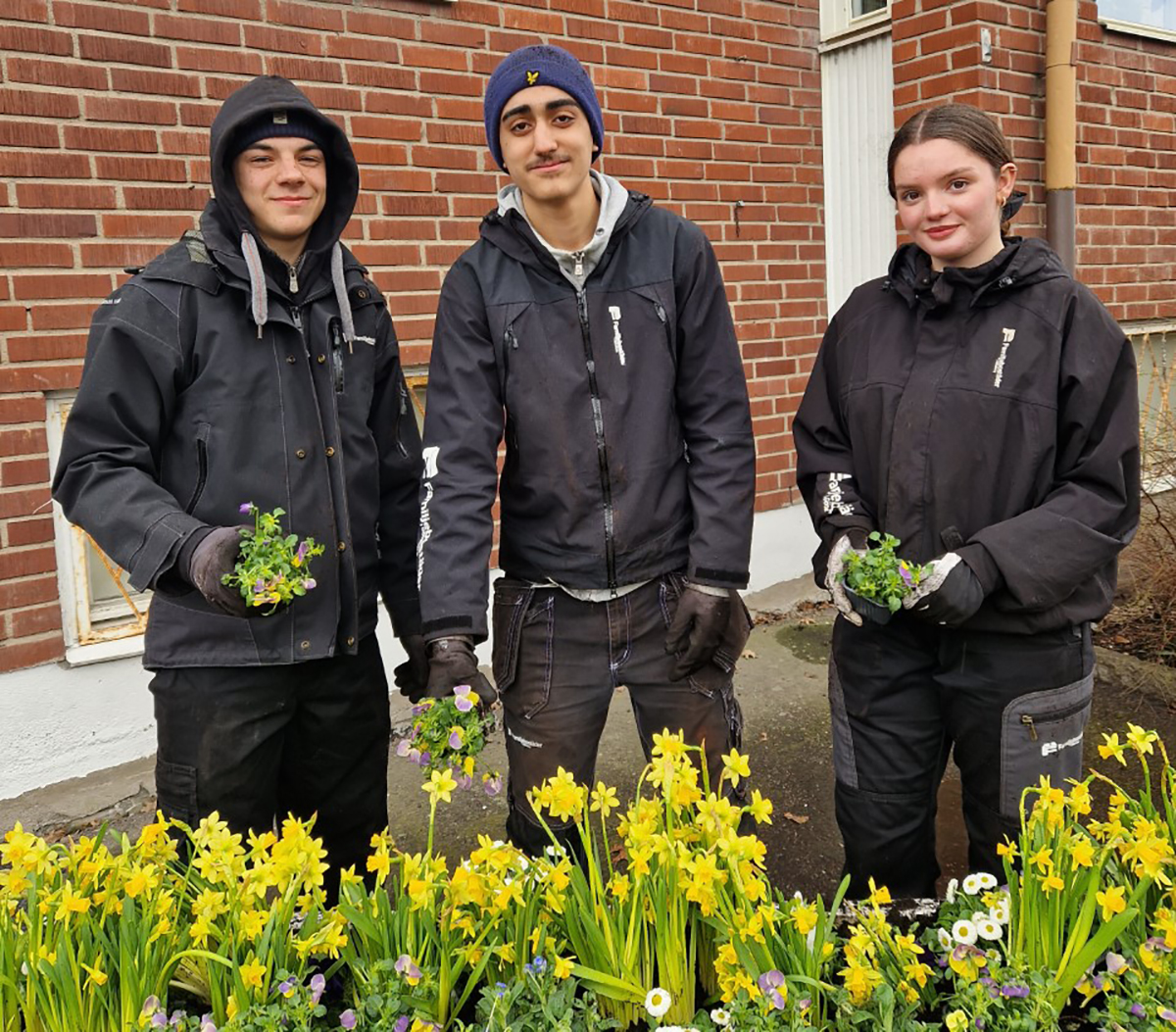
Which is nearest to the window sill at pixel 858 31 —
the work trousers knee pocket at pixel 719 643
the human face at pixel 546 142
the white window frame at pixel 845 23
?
the white window frame at pixel 845 23

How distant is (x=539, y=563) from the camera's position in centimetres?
251

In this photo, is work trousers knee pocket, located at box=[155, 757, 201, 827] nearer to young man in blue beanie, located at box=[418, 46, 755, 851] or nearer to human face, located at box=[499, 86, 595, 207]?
young man in blue beanie, located at box=[418, 46, 755, 851]

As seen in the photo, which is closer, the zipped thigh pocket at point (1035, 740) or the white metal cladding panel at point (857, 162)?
the zipped thigh pocket at point (1035, 740)

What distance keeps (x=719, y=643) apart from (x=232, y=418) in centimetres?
123

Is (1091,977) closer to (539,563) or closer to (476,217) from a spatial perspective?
(539,563)

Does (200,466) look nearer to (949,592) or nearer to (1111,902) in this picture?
(949,592)

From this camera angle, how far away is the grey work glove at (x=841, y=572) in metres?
2.34

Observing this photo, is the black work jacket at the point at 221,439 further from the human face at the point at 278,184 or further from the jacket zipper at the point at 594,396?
the jacket zipper at the point at 594,396

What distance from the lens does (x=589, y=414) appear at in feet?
7.98

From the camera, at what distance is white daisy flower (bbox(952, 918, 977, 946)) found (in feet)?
5.65

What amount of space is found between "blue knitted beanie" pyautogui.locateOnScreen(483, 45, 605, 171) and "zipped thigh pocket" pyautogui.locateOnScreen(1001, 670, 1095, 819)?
5.39 feet

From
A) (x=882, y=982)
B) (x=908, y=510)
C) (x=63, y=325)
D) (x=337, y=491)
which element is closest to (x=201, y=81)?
(x=63, y=325)

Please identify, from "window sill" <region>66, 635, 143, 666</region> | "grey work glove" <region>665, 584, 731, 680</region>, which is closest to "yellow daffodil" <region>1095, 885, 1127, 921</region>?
"grey work glove" <region>665, 584, 731, 680</region>

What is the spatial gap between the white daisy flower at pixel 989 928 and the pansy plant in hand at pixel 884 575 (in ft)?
2.12
